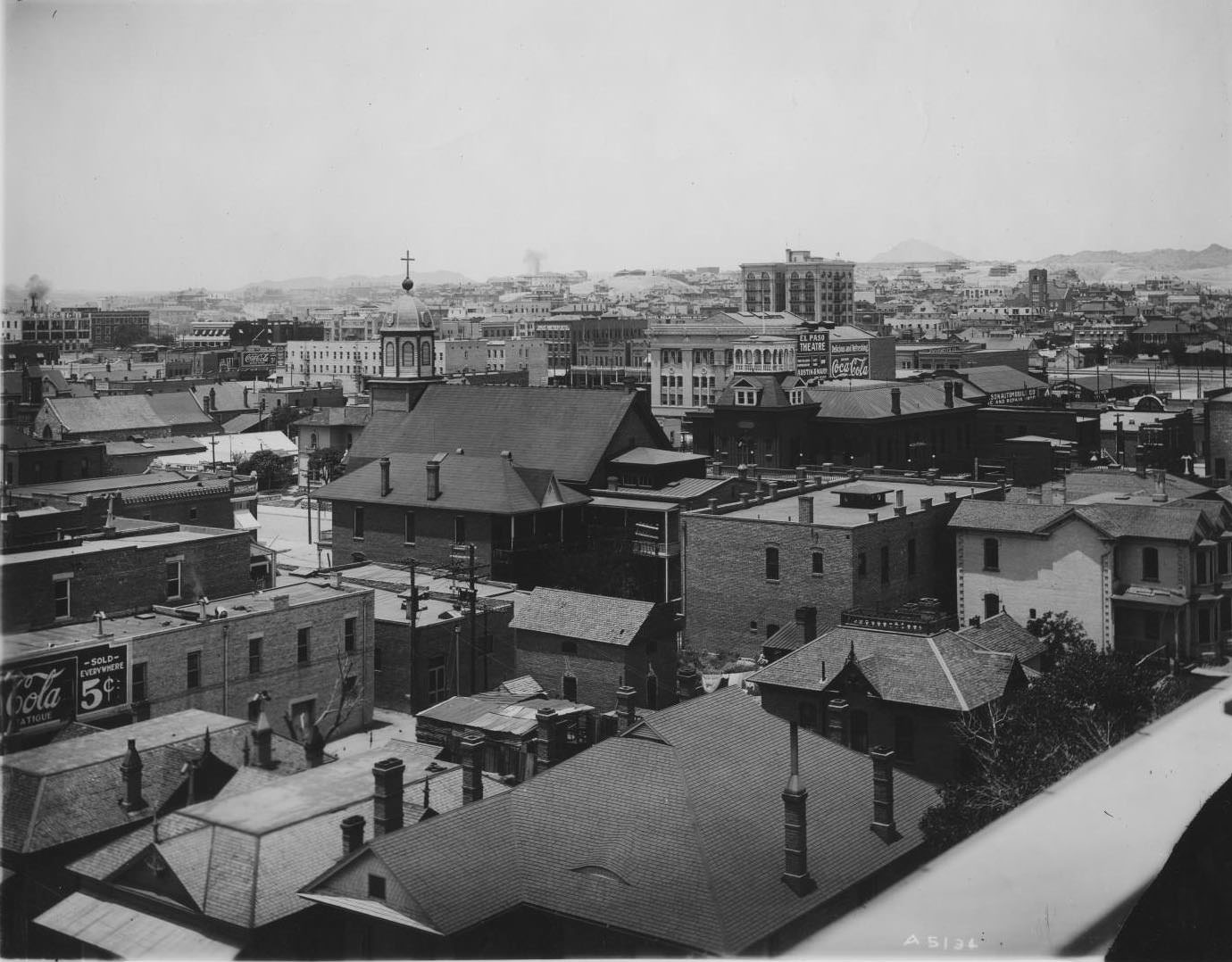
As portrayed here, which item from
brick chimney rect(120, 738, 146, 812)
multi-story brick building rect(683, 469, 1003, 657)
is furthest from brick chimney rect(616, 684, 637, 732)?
multi-story brick building rect(683, 469, 1003, 657)

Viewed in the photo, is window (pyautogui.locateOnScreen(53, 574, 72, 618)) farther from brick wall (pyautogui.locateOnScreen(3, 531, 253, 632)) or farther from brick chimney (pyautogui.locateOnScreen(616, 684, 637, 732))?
brick chimney (pyautogui.locateOnScreen(616, 684, 637, 732))

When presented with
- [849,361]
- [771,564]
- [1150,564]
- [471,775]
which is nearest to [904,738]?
[471,775]

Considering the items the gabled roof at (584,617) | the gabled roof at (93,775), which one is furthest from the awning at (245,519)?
the gabled roof at (93,775)

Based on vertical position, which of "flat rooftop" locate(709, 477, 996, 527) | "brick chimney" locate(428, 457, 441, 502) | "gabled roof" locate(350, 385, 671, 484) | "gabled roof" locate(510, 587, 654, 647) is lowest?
"gabled roof" locate(510, 587, 654, 647)

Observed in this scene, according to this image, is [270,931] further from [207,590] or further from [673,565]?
[673,565]

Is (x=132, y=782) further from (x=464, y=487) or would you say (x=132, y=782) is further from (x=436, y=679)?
(x=464, y=487)

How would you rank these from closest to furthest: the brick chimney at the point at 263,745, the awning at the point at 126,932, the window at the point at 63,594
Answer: the awning at the point at 126,932, the brick chimney at the point at 263,745, the window at the point at 63,594

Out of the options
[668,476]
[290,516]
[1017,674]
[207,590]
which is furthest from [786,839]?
[290,516]

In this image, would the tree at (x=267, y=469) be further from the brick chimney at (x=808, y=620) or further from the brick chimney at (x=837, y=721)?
the brick chimney at (x=837, y=721)
